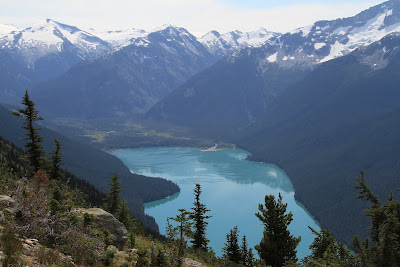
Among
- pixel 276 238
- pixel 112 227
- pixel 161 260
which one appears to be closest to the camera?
pixel 161 260

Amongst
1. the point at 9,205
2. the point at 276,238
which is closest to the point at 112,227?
the point at 9,205

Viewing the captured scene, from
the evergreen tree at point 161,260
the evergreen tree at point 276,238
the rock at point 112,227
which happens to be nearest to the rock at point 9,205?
the rock at point 112,227

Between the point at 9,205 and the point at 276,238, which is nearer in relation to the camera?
the point at 9,205

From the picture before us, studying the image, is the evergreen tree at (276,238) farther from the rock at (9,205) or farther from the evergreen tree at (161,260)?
the rock at (9,205)

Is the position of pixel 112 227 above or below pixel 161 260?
above

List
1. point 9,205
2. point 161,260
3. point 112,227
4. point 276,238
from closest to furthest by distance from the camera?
point 9,205
point 161,260
point 112,227
point 276,238

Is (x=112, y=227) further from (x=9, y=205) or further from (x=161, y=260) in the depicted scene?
(x=9, y=205)

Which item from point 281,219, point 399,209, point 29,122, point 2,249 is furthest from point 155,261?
point 29,122

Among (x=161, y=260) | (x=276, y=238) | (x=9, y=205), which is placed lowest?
(x=161, y=260)

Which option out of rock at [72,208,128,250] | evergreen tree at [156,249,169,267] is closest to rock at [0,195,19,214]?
rock at [72,208,128,250]
